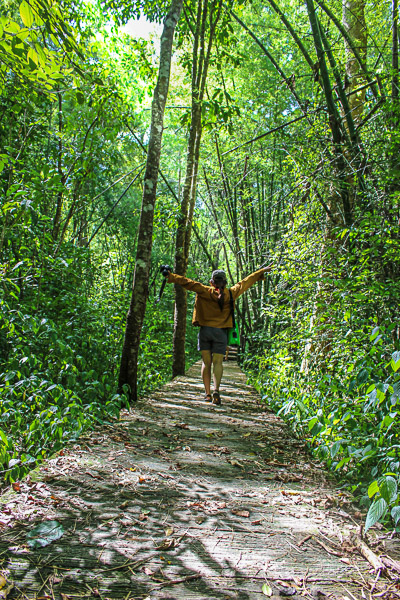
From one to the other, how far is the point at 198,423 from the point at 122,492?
1.78m

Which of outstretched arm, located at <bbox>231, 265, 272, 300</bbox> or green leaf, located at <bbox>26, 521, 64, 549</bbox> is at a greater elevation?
outstretched arm, located at <bbox>231, 265, 272, 300</bbox>

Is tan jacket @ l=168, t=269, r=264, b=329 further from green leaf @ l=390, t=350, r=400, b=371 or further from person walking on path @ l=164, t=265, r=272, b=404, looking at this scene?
green leaf @ l=390, t=350, r=400, b=371

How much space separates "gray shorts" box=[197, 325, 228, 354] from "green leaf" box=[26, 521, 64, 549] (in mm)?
3313

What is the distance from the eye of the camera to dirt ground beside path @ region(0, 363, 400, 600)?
136cm

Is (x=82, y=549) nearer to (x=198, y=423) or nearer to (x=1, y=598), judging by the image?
(x=1, y=598)

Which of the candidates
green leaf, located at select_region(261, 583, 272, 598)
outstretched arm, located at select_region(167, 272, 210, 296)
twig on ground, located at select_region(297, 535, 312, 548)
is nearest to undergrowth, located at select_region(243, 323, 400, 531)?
twig on ground, located at select_region(297, 535, 312, 548)

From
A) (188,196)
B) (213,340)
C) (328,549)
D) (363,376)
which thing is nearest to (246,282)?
(213,340)

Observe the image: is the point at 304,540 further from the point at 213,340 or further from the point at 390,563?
the point at 213,340

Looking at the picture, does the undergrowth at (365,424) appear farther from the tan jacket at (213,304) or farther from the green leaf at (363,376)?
the tan jacket at (213,304)

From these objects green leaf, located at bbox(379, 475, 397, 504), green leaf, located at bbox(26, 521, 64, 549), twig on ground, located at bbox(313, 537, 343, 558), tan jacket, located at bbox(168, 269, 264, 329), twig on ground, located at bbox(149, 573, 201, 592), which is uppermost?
tan jacket, located at bbox(168, 269, 264, 329)

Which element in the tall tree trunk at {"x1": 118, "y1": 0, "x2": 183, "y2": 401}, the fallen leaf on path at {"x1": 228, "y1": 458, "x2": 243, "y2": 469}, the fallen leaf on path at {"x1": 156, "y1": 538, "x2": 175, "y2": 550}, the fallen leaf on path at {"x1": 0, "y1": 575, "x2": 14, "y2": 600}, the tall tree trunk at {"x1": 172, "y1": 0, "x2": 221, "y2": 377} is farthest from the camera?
the tall tree trunk at {"x1": 172, "y1": 0, "x2": 221, "y2": 377}

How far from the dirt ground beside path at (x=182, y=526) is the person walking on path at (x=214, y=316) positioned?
1836mm

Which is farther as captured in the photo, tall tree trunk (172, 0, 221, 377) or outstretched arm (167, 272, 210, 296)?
tall tree trunk (172, 0, 221, 377)

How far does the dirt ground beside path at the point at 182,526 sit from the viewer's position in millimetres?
1363
